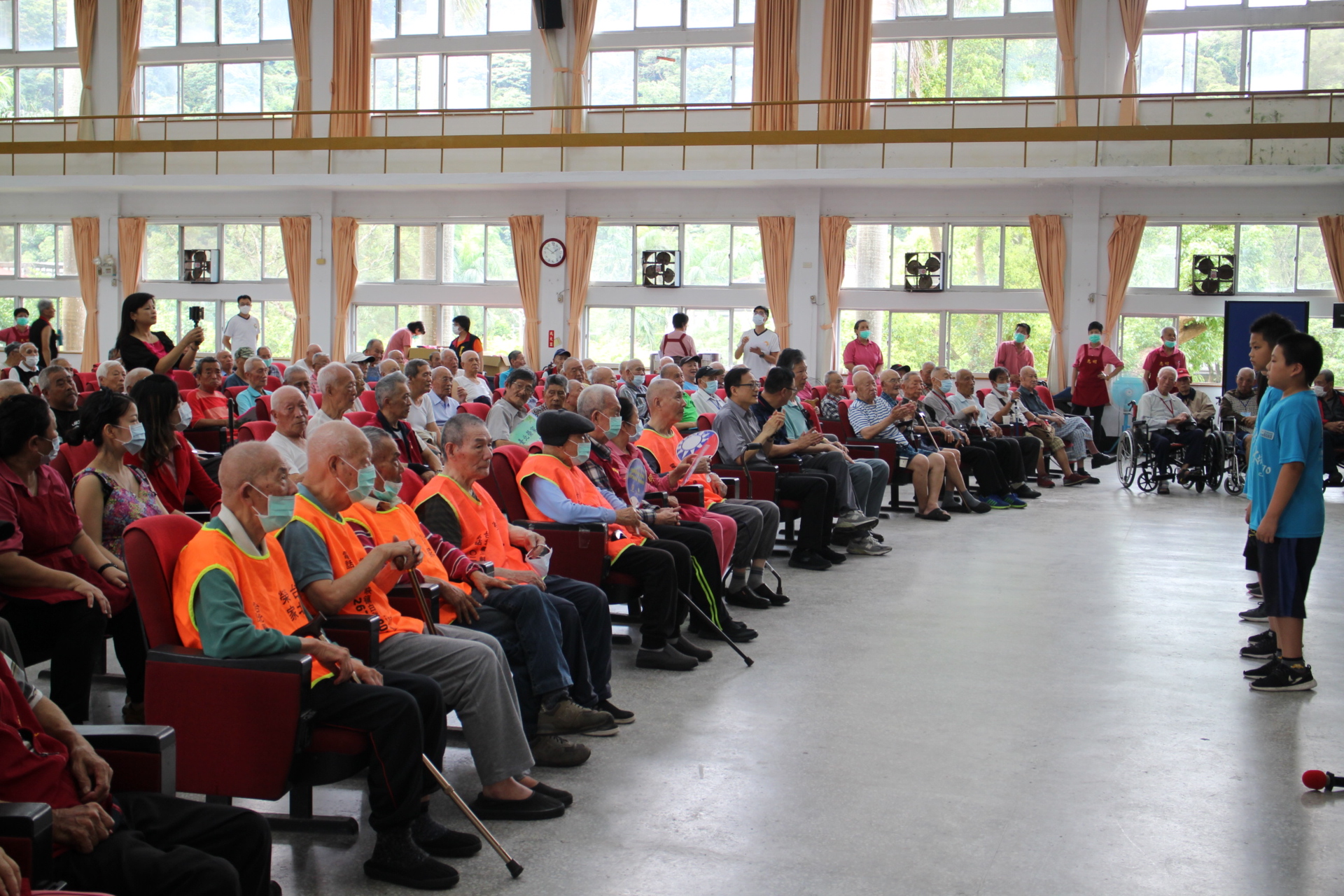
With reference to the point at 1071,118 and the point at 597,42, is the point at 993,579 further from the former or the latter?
the point at 597,42

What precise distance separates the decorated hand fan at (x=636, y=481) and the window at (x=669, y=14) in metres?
13.4

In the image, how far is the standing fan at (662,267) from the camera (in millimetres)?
16906

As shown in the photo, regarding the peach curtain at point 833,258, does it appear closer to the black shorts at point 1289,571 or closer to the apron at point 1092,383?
the apron at point 1092,383

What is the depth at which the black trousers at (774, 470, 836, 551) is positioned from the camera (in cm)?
671

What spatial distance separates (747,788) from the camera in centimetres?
334

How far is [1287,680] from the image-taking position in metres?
4.43

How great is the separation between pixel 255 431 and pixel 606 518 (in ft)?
6.64

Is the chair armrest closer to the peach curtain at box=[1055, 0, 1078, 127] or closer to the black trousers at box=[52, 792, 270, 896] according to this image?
the black trousers at box=[52, 792, 270, 896]

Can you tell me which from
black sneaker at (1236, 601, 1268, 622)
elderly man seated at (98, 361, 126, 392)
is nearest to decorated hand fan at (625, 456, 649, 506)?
black sneaker at (1236, 601, 1268, 622)

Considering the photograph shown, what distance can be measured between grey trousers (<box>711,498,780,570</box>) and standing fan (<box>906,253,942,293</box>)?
35.9 feet

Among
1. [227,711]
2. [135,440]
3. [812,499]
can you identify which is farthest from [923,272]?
[227,711]

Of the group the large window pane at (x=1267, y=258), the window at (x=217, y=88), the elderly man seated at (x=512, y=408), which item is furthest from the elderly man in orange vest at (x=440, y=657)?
the window at (x=217, y=88)

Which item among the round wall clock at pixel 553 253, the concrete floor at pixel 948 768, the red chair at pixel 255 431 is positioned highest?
the round wall clock at pixel 553 253

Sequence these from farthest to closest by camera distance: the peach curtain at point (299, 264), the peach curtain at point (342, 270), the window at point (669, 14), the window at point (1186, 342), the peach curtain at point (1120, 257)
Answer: the peach curtain at point (299, 264) < the peach curtain at point (342, 270) < the window at point (669, 14) < the window at point (1186, 342) < the peach curtain at point (1120, 257)
